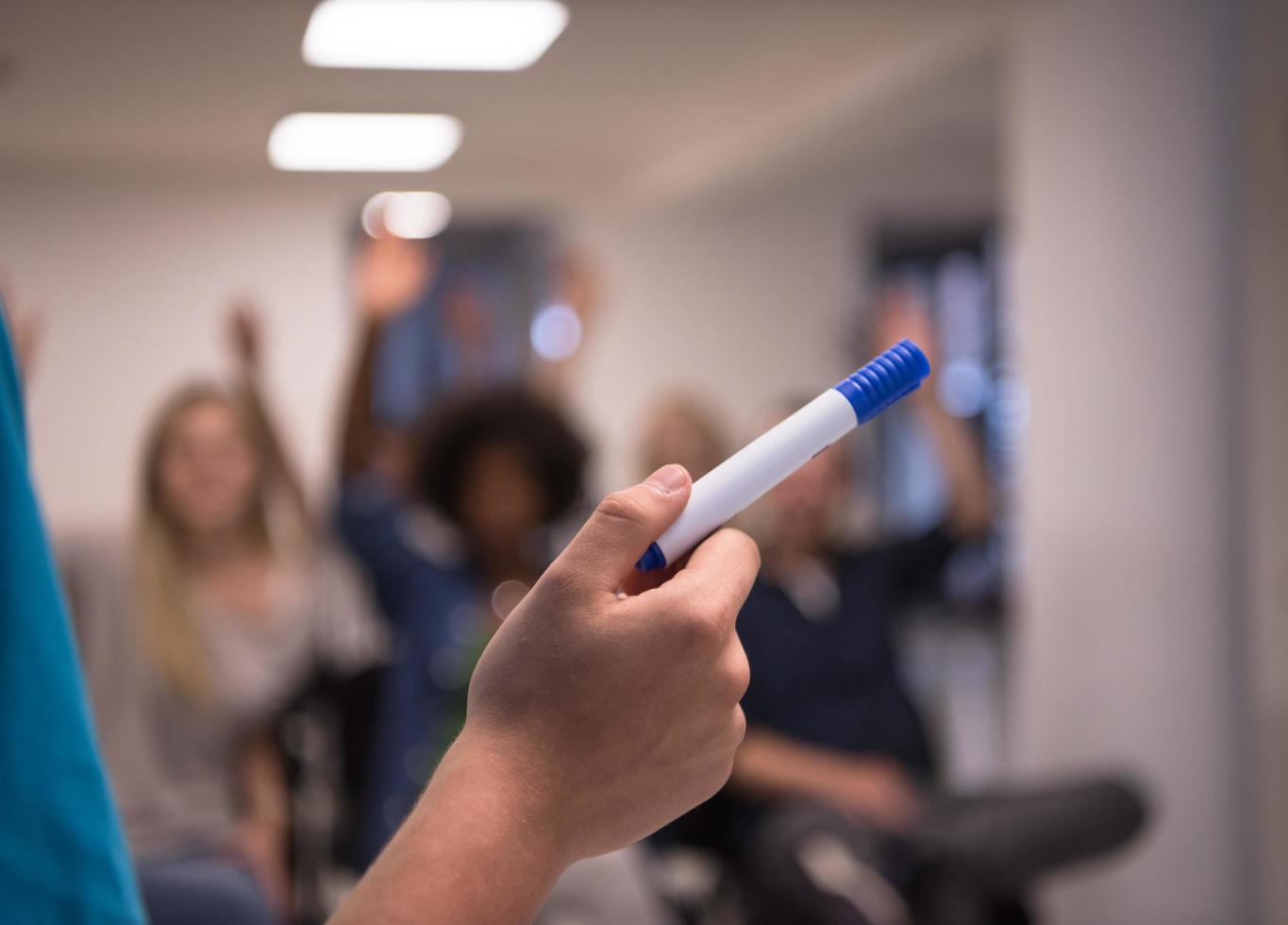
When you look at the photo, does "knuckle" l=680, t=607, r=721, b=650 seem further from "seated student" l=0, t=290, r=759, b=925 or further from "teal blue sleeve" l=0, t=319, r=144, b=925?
"teal blue sleeve" l=0, t=319, r=144, b=925

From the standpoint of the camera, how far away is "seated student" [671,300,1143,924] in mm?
2082

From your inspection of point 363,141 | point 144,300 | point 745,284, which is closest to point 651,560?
point 363,141

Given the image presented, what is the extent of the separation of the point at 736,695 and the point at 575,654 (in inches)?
2.9

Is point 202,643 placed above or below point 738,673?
below

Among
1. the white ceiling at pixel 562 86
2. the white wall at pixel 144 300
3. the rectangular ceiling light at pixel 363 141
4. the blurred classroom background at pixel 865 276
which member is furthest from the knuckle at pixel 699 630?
the white wall at pixel 144 300

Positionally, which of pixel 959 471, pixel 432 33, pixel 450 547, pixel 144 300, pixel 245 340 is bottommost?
pixel 450 547

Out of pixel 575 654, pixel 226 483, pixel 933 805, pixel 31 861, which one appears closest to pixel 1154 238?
pixel 933 805

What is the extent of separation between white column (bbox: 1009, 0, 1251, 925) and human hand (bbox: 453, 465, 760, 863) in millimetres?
2202

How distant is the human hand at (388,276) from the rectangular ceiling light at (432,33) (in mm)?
515

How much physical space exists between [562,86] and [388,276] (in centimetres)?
124

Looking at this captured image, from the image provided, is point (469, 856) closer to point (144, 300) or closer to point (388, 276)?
point (388, 276)

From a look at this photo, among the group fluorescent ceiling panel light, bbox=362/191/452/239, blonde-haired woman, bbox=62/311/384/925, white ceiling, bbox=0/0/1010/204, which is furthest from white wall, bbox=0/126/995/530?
blonde-haired woman, bbox=62/311/384/925

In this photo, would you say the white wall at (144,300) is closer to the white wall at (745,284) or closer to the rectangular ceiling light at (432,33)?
the white wall at (745,284)

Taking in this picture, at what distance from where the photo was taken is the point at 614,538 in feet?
1.47
